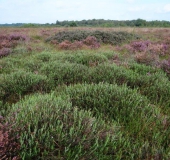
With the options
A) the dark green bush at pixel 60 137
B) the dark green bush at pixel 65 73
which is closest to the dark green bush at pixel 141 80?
the dark green bush at pixel 65 73

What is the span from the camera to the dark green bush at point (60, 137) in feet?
6.63

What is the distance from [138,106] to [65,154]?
5.95 ft

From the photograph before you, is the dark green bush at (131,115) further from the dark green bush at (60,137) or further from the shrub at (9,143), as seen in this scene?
the shrub at (9,143)

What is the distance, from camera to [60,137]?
2172mm

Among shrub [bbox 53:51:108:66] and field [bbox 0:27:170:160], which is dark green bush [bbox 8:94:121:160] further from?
shrub [bbox 53:51:108:66]

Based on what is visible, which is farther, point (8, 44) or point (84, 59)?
point (8, 44)

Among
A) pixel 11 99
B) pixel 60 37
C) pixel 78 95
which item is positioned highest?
pixel 60 37

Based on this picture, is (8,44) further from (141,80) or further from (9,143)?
(9,143)

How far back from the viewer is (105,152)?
2.24 m

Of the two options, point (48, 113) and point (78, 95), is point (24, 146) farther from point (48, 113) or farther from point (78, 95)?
point (78, 95)

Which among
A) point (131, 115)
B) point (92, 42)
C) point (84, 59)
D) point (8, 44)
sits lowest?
point (131, 115)

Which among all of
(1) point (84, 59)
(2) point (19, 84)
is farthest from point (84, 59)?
(2) point (19, 84)

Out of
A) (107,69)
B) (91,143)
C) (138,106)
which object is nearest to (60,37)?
(107,69)

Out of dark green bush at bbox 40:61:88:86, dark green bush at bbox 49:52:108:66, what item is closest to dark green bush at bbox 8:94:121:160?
dark green bush at bbox 40:61:88:86
